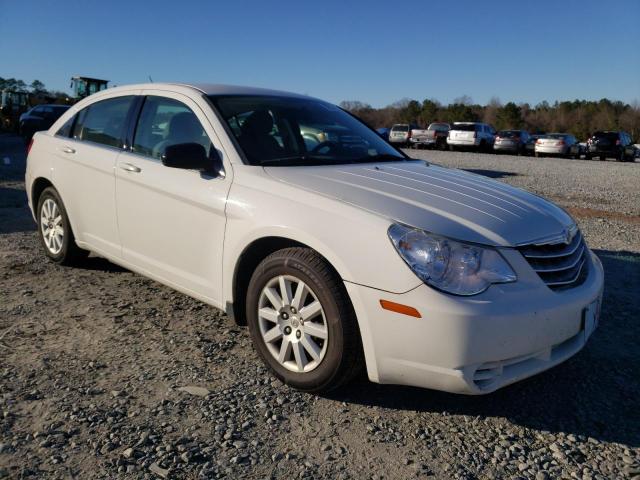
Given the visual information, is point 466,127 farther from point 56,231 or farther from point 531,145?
point 56,231

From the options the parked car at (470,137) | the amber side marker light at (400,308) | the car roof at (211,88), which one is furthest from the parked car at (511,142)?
the amber side marker light at (400,308)

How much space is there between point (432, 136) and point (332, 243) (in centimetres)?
3004

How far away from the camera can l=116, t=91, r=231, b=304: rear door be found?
3.36m

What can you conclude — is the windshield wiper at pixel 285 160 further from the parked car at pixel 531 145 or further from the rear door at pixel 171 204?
the parked car at pixel 531 145

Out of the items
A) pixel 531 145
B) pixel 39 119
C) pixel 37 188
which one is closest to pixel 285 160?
pixel 37 188

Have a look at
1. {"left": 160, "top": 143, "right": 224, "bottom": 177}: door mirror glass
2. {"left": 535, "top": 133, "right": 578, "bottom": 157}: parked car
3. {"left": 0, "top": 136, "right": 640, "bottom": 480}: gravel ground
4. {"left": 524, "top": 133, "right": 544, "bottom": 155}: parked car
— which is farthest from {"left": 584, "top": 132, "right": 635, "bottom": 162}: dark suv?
{"left": 160, "top": 143, "right": 224, "bottom": 177}: door mirror glass

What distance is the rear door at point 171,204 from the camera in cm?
336

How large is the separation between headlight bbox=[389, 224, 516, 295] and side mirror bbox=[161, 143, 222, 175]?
1.31 meters

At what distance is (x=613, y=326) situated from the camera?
13.3 ft

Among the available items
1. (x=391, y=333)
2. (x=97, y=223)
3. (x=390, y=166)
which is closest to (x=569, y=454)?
(x=391, y=333)

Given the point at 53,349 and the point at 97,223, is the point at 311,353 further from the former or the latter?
the point at 97,223

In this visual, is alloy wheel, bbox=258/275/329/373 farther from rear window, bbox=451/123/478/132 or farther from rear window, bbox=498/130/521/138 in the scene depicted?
rear window, bbox=498/130/521/138

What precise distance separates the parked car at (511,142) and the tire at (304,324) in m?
29.8

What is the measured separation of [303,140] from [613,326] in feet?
8.36
